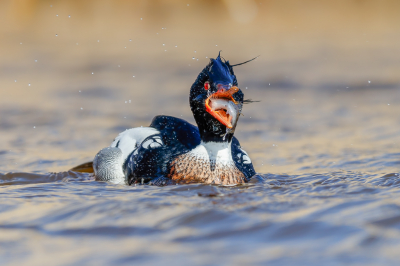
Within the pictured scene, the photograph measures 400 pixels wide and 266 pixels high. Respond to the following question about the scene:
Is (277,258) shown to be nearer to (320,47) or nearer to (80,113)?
(80,113)

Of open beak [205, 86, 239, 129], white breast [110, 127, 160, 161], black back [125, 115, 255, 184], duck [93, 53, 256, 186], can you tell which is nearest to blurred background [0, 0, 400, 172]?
white breast [110, 127, 160, 161]

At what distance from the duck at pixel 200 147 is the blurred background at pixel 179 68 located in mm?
1351

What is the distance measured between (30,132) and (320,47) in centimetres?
795

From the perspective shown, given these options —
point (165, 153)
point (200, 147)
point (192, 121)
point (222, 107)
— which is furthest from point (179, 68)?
point (222, 107)

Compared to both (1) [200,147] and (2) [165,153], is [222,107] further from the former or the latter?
(2) [165,153]

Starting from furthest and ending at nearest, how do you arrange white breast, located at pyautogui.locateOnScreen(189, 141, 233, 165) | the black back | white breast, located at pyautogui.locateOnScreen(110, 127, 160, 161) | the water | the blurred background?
1. the blurred background
2. white breast, located at pyautogui.locateOnScreen(110, 127, 160, 161)
3. the black back
4. white breast, located at pyautogui.locateOnScreen(189, 141, 233, 165)
5. the water

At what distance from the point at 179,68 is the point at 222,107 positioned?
716 cm

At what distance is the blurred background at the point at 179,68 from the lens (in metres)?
8.20

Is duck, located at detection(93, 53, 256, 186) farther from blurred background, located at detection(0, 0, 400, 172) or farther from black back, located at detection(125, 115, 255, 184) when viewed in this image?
blurred background, located at detection(0, 0, 400, 172)

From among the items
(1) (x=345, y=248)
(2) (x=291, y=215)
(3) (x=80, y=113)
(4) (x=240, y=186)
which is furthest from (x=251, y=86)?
(1) (x=345, y=248)

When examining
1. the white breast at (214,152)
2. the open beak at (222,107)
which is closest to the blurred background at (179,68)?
the white breast at (214,152)

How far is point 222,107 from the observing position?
4938 mm

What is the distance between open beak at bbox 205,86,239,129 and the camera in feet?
16.0

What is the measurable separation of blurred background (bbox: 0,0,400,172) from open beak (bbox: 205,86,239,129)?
6.03 feet
